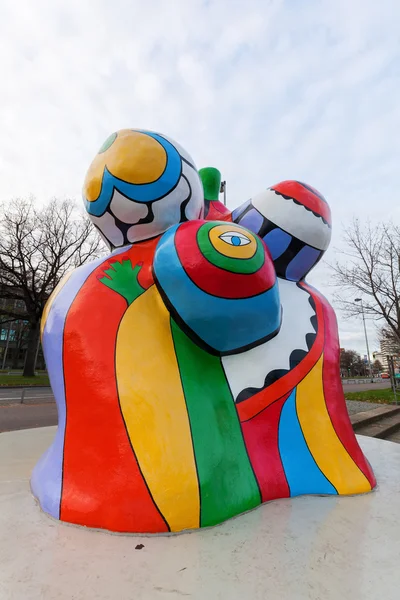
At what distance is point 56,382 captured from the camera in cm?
351

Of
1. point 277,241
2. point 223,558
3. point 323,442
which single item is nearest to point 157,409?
point 223,558

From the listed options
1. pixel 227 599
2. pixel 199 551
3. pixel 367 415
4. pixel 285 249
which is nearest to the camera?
pixel 227 599

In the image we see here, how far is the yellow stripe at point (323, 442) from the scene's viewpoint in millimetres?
3537

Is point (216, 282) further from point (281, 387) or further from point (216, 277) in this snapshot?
point (281, 387)

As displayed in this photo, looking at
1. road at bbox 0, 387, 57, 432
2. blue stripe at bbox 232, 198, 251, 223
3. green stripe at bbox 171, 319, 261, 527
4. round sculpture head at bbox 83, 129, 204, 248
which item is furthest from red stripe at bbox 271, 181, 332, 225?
road at bbox 0, 387, 57, 432

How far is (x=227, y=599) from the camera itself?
1976mm

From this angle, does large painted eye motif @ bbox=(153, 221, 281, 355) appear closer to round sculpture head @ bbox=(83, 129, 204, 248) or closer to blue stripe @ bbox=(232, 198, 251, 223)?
round sculpture head @ bbox=(83, 129, 204, 248)

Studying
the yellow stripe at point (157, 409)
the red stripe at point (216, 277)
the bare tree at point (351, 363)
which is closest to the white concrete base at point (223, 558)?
the yellow stripe at point (157, 409)

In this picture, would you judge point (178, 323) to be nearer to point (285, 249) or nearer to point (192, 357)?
point (192, 357)

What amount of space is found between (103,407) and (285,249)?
273cm

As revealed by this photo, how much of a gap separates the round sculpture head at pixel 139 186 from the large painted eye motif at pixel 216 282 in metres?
0.63

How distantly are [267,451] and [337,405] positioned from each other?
1.01 meters

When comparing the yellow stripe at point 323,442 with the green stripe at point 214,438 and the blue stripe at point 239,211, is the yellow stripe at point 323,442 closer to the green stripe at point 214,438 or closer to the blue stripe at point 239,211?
the green stripe at point 214,438

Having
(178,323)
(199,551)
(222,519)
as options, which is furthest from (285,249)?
(199,551)
